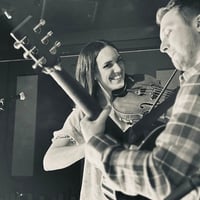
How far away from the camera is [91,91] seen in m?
1.29

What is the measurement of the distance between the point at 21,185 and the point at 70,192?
0.22 m

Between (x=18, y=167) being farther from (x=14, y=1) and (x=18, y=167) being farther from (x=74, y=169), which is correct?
(x=14, y=1)

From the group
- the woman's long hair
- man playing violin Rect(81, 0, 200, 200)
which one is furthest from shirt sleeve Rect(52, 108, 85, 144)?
man playing violin Rect(81, 0, 200, 200)

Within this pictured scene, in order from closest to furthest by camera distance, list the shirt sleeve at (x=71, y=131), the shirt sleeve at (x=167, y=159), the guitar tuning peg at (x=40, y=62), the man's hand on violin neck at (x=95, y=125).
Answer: the shirt sleeve at (x=167, y=159), the man's hand on violin neck at (x=95, y=125), the guitar tuning peg at (x=40, y=62), the shirt sleeve at (x=71, y=131)

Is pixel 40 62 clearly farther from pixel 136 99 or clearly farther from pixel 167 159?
pixel 167 159

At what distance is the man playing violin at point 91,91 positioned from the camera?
133 cm

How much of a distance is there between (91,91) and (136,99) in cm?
15

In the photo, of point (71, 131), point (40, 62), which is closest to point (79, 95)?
point (40, 62)

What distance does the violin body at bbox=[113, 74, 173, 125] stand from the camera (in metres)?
1.24

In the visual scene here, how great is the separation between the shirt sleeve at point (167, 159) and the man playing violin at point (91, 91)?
16.6 inches

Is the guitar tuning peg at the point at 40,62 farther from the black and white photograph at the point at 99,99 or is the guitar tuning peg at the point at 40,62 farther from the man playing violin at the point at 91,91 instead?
the man playing violin at the point at 91,91

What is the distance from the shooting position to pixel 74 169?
1.37 metres

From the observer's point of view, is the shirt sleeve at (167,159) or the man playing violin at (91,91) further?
the man playing violin at (91,91)

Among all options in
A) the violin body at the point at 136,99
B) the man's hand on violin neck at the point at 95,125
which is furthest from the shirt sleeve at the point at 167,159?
the violin body at the point at 136,99
